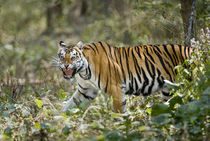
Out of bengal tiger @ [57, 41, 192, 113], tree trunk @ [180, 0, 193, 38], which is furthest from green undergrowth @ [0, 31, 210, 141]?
tree trunk @ [180, 0, 193, 38]

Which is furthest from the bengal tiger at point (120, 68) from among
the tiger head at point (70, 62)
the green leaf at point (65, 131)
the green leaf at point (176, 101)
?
the green leaf at point (65, 131)

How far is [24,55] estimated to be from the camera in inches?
621

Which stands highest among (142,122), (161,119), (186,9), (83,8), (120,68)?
(83,8)

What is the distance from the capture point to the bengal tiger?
568 cm

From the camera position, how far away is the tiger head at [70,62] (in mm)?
5547

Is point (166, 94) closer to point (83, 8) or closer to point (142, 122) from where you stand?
point (142, 122)

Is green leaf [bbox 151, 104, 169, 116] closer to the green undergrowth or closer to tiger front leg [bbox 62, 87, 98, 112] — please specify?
the green undergrowth

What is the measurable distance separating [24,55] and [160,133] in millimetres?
12362

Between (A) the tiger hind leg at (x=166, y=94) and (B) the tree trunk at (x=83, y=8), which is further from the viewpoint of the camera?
(B) the tree trunk at (x=83, y=8)

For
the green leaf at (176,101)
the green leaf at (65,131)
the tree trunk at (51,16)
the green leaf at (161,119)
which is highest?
the tree trunk at (51,16)

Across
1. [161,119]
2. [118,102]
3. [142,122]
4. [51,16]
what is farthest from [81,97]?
[51,16]

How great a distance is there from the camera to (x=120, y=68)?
5.93 metres

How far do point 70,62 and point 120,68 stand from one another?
0.85m

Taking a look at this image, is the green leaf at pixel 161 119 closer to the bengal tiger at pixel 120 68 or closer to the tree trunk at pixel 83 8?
the bengal tiger at pixel 120 68
